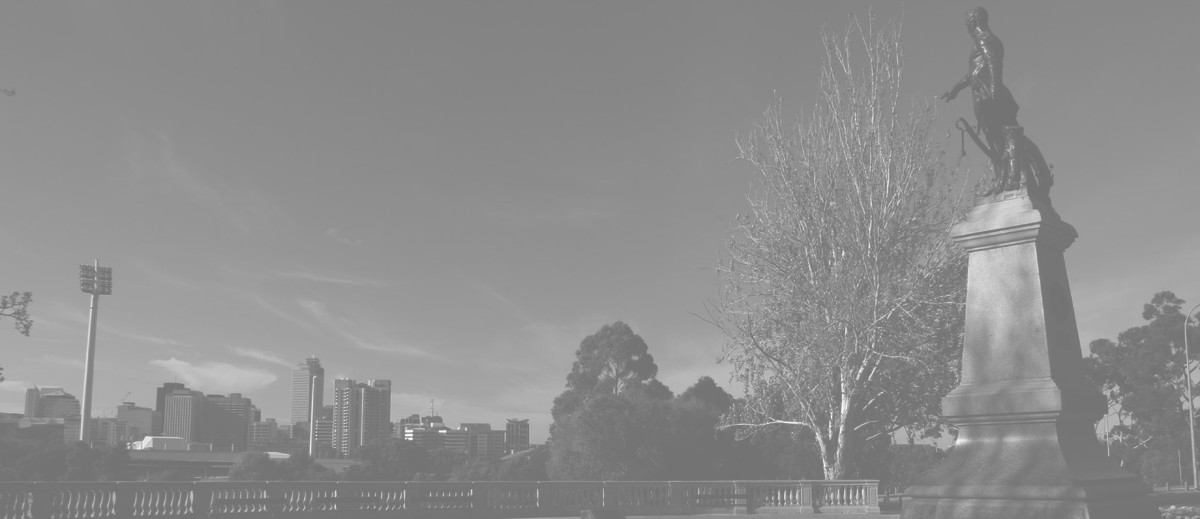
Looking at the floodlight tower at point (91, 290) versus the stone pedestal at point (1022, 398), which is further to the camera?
the floodlight tower at point (91, 290)

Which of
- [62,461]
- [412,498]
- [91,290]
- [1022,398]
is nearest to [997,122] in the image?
[1022,398]

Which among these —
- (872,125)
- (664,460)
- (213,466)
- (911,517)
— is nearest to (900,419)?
(872,125)

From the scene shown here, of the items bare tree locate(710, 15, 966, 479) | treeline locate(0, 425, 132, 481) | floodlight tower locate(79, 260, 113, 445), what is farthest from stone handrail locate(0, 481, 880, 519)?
floodlight tower locate(79, 260, 113, 445)

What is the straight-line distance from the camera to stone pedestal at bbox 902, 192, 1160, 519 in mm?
11539

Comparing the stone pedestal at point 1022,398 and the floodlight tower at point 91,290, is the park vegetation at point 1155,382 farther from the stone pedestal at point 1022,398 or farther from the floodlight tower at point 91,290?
the floodlight tower at point 91,290

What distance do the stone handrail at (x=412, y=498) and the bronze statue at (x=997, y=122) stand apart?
14291mm

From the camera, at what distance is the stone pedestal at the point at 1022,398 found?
37.9 ft

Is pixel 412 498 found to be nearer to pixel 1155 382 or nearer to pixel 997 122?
pixel 997 122

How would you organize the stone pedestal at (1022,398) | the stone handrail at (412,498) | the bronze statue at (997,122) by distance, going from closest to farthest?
the stone pedestal at (1022,398)
the bronze statue at (997,122)
the stone handrail at (412,498)

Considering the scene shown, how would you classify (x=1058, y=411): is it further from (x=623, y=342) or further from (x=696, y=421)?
(x=623, y=342)

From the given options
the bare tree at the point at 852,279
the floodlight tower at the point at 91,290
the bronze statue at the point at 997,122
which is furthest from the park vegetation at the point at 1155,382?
the floodlight tower at the point at 91,290

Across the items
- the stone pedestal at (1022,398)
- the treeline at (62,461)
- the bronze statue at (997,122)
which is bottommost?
the treeline at (62,461)

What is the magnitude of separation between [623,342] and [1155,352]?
33.6 meters

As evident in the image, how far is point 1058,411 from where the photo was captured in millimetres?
11648
